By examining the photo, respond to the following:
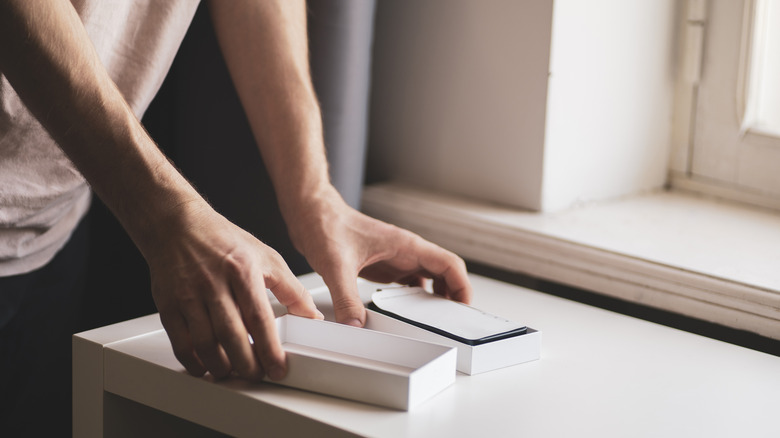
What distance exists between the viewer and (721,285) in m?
0.91

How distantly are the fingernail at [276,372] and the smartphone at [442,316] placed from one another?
0.15m

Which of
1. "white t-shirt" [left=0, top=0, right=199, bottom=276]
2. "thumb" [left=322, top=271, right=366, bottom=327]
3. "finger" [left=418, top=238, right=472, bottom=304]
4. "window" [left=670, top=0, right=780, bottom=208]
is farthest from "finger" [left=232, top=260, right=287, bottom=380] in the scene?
"window" [left=670, top=0, right=780, bottom=208]

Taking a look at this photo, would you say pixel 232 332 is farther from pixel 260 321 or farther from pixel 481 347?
pixel 481 347

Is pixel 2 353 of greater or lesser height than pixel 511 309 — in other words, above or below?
below

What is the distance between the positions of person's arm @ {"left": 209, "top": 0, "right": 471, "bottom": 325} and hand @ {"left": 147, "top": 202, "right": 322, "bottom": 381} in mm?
139

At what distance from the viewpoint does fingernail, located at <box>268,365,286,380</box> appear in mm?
663

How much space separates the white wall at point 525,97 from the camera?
1113mm

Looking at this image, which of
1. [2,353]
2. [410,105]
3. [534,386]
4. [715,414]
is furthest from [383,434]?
[410,105]

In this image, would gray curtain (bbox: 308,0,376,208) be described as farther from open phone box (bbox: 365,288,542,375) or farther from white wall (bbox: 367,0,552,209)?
open phone box (bbox: 365,288,542,375)

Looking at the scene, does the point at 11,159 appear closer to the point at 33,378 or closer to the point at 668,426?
the point at 33,378

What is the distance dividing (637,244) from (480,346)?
0.37m

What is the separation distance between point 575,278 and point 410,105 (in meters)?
0.40

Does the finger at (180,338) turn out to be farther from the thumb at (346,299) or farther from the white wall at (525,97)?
the white wall at (525,97)

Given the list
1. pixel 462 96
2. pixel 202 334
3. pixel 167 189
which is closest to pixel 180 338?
pixel 202 334
